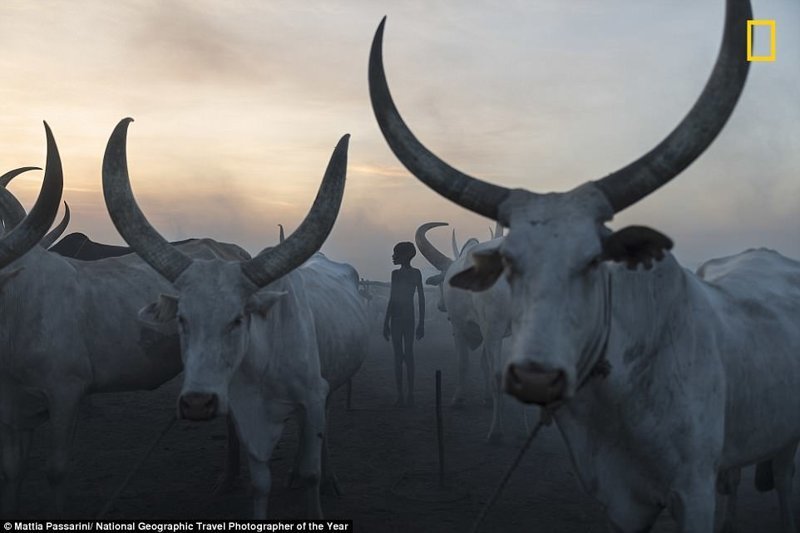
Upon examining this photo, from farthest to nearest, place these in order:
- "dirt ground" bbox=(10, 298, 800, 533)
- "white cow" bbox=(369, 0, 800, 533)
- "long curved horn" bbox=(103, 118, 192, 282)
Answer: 1. "dirt ground" bbox=(10, 298, 800, 533)
2. "long curved horn" bbox=(103, 118, 192, 282)
3. "white cow" bbox=(369, 0, 800, 533)

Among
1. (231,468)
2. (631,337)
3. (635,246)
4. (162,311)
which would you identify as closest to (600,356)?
→ (631,337)

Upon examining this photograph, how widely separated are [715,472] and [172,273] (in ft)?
11.0

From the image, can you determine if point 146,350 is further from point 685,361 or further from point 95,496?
point 685,361

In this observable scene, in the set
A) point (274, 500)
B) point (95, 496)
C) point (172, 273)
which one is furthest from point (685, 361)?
point (95, 496)

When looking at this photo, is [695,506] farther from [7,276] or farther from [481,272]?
[7,276]

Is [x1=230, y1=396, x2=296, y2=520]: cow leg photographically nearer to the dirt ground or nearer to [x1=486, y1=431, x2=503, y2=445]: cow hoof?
the dirt ground

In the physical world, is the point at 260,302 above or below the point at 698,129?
below

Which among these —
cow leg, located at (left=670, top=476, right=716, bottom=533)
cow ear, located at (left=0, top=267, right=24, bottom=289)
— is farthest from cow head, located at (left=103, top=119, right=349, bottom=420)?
cow leg, located at (left=670, top=476, right=716, bottom=533)

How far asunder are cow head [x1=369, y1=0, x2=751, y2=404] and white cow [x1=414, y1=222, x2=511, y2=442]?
11.2 ft

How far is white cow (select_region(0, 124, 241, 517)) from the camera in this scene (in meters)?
5.33

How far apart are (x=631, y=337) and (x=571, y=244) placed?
73cm

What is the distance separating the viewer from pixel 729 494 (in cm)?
505

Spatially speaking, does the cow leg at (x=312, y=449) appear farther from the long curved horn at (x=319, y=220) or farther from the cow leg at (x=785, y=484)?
the cow leg at (x=785, y=484)

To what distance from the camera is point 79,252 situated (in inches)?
397
